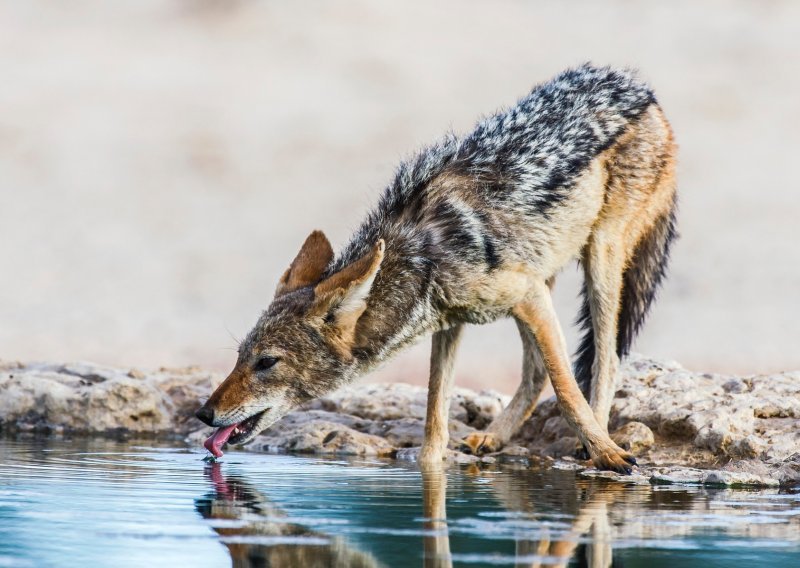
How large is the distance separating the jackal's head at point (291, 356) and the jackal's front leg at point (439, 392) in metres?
1.09

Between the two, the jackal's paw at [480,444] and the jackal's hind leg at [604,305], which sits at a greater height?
the jackal's hind leg at [604,305]

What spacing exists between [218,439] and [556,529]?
3.67m

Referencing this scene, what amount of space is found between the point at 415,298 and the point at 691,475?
2.38 metres

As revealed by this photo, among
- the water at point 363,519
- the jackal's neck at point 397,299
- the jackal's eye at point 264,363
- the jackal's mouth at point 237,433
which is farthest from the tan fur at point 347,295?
the water at point 363,519

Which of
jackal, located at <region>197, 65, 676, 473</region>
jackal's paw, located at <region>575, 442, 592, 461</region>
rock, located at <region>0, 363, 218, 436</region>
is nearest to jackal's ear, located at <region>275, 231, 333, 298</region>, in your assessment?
jackal, located at <region>197, 65, 676, 473</region>

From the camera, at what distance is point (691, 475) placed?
8.01m

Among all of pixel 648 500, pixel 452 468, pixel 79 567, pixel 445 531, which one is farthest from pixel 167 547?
pixel 452 468

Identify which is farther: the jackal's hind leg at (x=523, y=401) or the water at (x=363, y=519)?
the jackal's hind leg at (x=523, y=401)

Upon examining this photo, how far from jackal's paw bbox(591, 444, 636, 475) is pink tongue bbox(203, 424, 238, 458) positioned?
275 cm

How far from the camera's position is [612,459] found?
8.48 m

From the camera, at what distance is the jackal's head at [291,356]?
8.17 m

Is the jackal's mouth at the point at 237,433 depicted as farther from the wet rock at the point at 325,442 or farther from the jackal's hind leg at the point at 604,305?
the jackal's hind leg at the point at 604,305

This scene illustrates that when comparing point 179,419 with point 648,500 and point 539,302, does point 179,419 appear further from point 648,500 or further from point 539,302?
point 648,500

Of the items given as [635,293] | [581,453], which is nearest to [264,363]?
[581,453]
